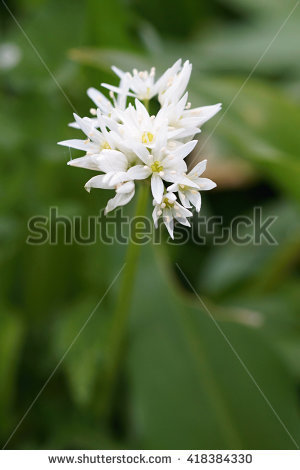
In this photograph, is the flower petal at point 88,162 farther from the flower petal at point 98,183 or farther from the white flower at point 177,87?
the white flower at point 177,87

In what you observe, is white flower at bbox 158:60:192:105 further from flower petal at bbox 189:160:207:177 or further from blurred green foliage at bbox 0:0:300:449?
blurred green foliage at bbox 0:0:300:449

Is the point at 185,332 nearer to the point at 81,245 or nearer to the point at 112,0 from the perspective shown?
the point at 81,245

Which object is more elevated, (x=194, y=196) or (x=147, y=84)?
(x=147, y=84)

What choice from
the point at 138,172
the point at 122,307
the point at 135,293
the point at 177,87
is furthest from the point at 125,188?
the point at 135,293

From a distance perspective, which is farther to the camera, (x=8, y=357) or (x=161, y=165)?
(x=8, y=357)

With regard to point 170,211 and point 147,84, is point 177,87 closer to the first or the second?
point 147,84

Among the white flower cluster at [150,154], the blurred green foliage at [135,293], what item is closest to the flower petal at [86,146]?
the white flower cluster at [150,154]

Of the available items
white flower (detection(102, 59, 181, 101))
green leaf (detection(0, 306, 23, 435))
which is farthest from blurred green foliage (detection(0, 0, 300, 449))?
white flower (detection(102, 59, 181, 101))
